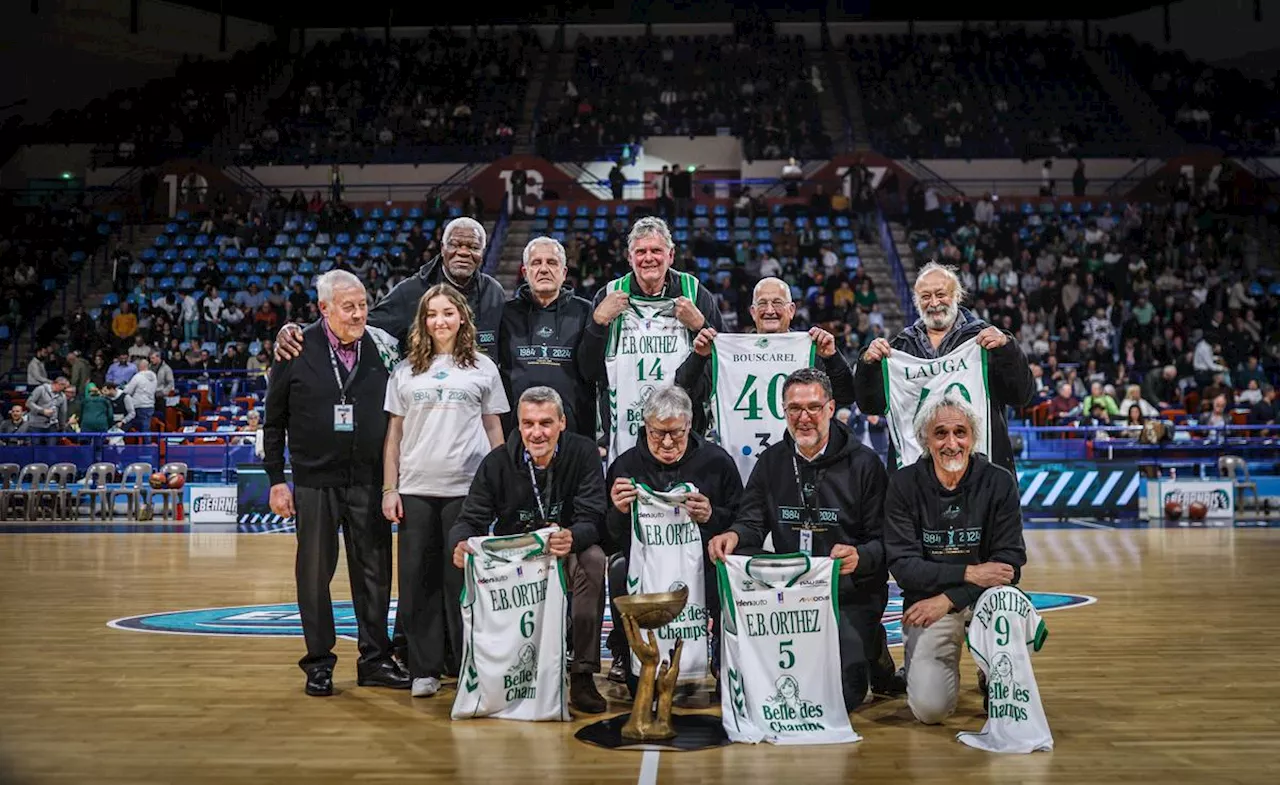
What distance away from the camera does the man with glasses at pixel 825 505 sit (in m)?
5.85

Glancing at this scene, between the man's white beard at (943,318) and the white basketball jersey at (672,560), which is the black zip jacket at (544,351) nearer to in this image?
the white basketball jersey at (672,560)

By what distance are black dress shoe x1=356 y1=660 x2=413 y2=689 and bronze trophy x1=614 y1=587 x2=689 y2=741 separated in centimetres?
147

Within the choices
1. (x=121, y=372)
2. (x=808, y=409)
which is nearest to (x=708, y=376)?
(x=808, y=409)

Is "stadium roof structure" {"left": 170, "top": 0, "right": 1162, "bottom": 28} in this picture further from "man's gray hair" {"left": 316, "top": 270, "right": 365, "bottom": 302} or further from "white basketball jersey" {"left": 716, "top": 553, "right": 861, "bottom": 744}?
"white basketball jersey" {"left": 716, "top": 553, "right": 861, "bottom": 744}

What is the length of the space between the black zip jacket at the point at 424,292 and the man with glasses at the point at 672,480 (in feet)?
3.85

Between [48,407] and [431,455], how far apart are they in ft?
48.0

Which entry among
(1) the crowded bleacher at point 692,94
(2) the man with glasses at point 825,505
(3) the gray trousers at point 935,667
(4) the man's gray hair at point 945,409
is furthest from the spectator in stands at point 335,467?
(1) the crowded bleacher at point 692,94

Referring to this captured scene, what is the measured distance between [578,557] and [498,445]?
0.71 metres

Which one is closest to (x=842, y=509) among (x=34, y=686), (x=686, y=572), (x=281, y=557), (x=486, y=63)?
(x=686, y=572)

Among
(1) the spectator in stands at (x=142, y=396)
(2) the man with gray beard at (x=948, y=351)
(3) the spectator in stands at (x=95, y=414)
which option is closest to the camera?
(2) the man with gray beard at (x=948, y=351)

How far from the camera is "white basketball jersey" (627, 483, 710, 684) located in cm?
586

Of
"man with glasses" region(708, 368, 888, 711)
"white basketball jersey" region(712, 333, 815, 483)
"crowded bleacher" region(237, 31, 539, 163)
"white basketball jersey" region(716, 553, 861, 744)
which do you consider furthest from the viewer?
"crowded bleacher" region(237, 31, 539, 163)

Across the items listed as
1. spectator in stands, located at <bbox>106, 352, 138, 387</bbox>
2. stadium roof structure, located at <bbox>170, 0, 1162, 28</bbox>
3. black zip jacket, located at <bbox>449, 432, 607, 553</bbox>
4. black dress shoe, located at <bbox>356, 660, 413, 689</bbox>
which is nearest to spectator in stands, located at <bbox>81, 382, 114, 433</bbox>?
spectator in stands, located at <bbox>106, 352, 138, 387</bbox>

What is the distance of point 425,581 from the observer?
6.18 m
